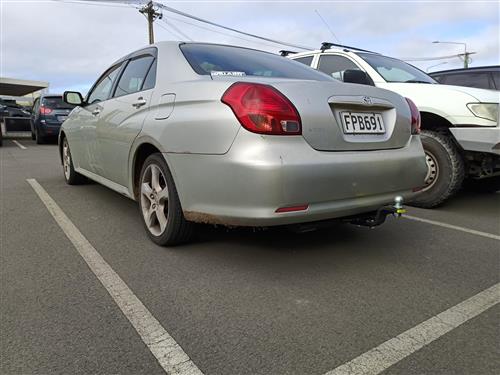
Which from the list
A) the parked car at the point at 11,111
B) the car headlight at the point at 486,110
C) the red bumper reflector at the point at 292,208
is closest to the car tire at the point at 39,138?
Result: the parked car at the point at 11,111

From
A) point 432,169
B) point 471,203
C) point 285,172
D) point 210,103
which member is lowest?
point 471,203

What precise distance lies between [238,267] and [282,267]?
0.99ft

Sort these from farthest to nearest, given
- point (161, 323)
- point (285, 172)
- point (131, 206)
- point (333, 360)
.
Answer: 1. point (131, 206)
2. point (285, 172)
3. point (161, 323)
4. point (333, 360)

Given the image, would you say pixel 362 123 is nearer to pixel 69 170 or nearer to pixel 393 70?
pixel 393 70

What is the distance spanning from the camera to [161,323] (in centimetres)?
217

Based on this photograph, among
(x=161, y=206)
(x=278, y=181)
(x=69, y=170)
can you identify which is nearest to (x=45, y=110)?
(x=69, y=170)

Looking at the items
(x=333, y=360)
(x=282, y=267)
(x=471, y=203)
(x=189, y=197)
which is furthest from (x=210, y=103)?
(x=471, y=203)

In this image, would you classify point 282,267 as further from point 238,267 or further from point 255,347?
point 255,347

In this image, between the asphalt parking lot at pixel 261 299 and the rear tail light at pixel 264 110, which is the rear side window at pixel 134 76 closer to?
the asphalt parking lot at pixel 261 299

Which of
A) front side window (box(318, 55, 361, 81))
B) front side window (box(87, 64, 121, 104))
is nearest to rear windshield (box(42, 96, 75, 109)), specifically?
front side window (box(87, 64, 121, 104))

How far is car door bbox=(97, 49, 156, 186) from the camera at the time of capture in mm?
3393

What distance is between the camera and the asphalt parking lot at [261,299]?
1.89 meters

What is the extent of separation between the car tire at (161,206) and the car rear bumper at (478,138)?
10.1 feet

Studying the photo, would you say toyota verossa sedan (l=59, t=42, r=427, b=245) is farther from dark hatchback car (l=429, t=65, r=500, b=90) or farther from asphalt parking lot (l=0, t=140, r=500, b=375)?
dark hatchback car (l=429, t=65, r=500, b=90)
